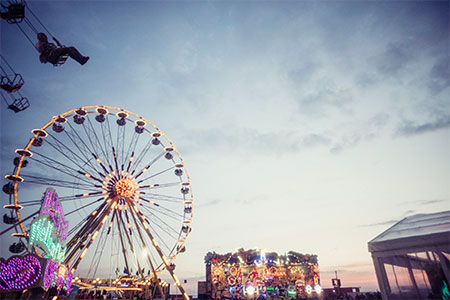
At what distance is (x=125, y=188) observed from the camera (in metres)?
20.7

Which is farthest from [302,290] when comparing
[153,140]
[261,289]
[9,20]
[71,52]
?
[9,20]

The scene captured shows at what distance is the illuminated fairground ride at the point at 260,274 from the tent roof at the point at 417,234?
105ft

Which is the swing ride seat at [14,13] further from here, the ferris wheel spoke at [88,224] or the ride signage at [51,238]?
the ferris wheel spoke at [88,224]

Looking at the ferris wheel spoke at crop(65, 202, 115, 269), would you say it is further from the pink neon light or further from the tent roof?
the tent roof

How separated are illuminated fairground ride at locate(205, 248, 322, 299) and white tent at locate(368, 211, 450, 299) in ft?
104

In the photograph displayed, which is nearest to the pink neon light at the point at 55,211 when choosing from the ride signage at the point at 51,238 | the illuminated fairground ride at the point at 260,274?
the ride signage at the point at 51,238

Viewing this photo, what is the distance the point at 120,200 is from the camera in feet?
68.8

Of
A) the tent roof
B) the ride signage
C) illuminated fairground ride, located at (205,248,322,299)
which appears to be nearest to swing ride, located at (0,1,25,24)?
the ride signage

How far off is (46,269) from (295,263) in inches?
1458

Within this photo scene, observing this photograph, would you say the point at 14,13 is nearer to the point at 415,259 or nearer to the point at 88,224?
the point at 88,224

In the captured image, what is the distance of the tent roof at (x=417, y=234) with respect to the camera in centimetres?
850

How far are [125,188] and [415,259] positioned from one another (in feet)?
64.3

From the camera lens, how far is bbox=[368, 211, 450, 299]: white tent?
836 centimetres

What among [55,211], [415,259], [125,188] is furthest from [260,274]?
[55,211]
